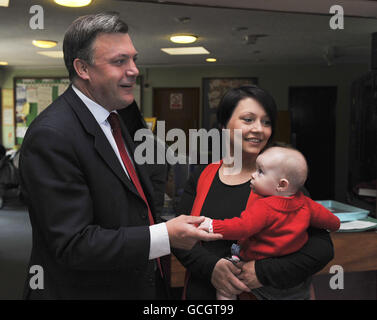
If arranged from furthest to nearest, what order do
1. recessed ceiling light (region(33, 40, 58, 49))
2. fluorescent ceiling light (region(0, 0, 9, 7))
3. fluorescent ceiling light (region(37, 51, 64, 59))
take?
fluorescent ceiling light (region(37, 51, 64, 59)), recessed ceiling light (region(33, 40, 58, 49)), fluorescent ceiling light (region(0, 0, 9, 7))

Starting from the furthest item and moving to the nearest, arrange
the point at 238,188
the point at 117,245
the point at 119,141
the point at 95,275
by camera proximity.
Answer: the point at 238,188 → the point at 119,141 → the point at 95,275 → the point at 117,245

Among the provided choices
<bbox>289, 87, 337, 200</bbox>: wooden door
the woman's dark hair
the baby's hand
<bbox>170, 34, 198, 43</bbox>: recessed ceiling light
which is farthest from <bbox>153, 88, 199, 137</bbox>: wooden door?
the baby's hand

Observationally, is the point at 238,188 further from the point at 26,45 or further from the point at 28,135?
the point at 26,45

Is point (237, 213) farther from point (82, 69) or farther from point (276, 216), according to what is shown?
point (82, 69)

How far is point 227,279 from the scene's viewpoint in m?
1.30

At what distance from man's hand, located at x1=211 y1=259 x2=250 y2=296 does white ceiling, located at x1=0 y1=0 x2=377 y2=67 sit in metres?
1.28

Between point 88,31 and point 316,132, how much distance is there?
7.83 m

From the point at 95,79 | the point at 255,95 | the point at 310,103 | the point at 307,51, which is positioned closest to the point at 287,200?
the point at 255,95

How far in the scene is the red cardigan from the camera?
1197 millimetres

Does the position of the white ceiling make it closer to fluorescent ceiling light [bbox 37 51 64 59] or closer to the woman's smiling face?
fluorescent ceiling light [bbox 37 51 64 59]

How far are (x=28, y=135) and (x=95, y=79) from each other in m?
0.26

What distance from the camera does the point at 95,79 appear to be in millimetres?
1183

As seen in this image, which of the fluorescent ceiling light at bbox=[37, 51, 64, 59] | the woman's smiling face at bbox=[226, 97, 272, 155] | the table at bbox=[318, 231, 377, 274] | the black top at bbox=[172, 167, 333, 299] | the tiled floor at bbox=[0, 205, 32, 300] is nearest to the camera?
the black top at bbox=[172, 167, 333, 299]

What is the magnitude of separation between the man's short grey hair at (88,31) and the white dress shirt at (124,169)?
12 centimetres
